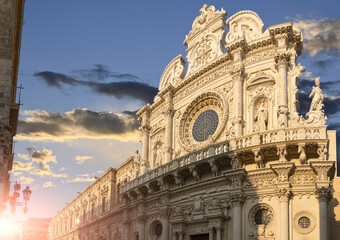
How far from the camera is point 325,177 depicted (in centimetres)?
2156

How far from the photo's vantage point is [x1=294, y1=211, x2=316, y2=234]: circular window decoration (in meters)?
21.7

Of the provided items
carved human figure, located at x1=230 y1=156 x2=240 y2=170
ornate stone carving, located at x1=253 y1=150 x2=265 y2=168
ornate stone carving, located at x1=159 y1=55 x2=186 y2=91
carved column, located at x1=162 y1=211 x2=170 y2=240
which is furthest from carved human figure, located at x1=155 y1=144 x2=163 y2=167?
ornate stone carving, located at x1=253 y1=150 x2=265 y2=168

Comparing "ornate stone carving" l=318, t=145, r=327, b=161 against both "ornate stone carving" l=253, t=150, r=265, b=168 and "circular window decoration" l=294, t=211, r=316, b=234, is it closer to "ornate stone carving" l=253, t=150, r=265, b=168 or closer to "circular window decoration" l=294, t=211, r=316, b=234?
"circular window decoration" l=294, t=211, r=316, b=234

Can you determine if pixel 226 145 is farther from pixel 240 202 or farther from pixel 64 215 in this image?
pixel 64 215

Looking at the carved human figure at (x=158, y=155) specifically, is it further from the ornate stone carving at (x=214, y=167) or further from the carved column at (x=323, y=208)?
the carved column at (x=323, y=208)

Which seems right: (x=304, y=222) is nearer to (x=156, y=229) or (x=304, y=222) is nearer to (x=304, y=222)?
(x=304, y=222)

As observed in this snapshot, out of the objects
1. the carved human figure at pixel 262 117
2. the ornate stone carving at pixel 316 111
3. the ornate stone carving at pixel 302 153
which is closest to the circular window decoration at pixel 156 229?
the carved human figure at pixel 262 117

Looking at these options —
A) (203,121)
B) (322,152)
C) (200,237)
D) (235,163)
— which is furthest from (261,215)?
(203,121)

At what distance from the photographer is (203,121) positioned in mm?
30547

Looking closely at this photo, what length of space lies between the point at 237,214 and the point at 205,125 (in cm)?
804

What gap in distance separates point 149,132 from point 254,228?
1454cm

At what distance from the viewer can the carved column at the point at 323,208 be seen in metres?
20.9

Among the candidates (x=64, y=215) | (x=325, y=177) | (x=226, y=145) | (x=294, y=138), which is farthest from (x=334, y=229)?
(x=64, y=215)

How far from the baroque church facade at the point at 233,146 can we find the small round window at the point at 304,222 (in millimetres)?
44
